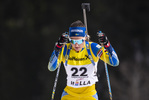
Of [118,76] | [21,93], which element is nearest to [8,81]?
[21,93]

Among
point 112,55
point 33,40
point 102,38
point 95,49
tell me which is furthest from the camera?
point 33,40

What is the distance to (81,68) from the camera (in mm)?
3264

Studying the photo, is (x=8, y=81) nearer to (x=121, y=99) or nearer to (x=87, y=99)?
(x=121, y=99)

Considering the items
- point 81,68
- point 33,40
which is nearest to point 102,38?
point 81,68

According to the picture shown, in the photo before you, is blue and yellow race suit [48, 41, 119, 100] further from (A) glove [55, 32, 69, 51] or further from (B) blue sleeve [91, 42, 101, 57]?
(A) glove [55, 32, 69, 51]

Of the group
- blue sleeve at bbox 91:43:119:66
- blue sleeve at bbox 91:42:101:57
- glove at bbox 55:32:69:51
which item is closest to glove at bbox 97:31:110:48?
blue sleeve at bbox 91:43:119:66

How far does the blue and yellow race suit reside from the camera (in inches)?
128

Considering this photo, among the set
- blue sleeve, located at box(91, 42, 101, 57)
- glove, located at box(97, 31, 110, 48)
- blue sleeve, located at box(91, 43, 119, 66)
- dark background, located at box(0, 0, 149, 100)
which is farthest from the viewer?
dark background, located at box(0, 0, 149, 100)

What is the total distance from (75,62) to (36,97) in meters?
3.11

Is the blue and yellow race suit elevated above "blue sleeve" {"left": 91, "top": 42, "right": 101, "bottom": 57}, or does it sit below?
below

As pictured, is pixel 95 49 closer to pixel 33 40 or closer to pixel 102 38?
pixel 102 38

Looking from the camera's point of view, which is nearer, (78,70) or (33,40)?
(78,70)

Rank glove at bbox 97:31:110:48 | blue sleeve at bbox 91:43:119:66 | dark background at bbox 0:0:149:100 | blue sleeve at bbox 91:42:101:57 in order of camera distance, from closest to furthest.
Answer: glove at bbox 97:31:110:48 < blue sleeve at bbox 91:43:119:66 < blue sleeve at bbox 91:42:101:57 < dark background at bbox 0:0:149:100

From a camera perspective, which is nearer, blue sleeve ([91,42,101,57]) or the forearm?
the forearm
